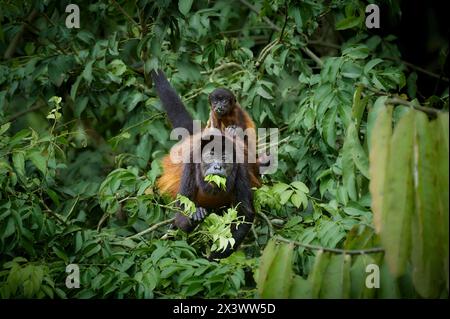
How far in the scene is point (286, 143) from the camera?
6922 millimetres

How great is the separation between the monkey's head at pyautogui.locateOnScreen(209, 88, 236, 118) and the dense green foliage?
0.11m

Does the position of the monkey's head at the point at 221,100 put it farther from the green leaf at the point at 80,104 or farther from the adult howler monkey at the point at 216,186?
the green leaf at the point at 80,104

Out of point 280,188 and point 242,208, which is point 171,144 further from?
point 280,188

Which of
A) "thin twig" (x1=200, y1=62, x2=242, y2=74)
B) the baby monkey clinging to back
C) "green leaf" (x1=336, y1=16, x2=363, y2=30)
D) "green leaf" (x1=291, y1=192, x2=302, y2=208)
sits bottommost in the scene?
"green leaf" (x1=291, y1=192, x2=302, y2=208)

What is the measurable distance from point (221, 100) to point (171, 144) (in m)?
0.79

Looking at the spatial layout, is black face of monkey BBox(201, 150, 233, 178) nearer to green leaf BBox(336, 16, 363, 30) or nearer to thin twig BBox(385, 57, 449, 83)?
green leaf BBox(336, 16, 363, 30)

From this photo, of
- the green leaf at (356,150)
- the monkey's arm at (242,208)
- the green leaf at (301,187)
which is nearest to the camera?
the green leaf at (356,150)

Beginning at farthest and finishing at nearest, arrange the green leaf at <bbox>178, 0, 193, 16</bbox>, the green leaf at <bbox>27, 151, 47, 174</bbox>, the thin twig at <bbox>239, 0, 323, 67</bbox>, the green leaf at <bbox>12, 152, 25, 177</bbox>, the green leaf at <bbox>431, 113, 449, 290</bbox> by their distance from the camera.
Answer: the thin twig at <bbox>239, 0, 323, 67</bbox> < the green leaf at <bbox>178, 0, 193, 16</bbox> < the green leaf at <bbox>27, 151, 47, 174</bbox> < the green leaf at <bbox>12, 152, 25, 177</bbox> < the green leaf at <bbox>431, 113, 449, 290</bbox>

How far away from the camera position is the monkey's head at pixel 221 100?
781 centimetres

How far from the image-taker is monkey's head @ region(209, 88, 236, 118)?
7.81 m

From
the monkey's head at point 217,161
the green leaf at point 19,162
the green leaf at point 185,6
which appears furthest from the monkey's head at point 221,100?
the green leaf at point 19,162

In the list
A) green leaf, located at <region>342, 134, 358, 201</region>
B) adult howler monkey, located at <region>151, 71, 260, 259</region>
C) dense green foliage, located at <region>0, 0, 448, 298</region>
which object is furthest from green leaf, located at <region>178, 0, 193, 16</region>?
green leaf, located at <region>342, 134, 358, 201</region>

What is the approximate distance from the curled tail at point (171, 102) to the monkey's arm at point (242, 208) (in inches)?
43.8

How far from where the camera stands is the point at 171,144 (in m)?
7.92
